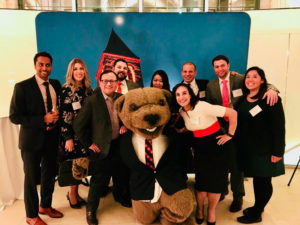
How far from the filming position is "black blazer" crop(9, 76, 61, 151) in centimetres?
188

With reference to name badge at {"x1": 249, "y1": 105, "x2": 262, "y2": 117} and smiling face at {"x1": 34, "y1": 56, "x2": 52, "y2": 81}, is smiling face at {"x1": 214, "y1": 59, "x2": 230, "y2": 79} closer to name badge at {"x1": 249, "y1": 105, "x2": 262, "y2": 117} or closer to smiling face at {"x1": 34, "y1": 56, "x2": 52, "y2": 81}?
name badge at {"x1": 249, "y1": 105, "x2": 262, "y2": 117}

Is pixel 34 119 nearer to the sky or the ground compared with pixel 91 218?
nearer to the sky

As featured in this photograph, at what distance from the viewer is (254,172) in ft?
6.45

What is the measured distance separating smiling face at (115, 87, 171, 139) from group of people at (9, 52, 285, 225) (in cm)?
18

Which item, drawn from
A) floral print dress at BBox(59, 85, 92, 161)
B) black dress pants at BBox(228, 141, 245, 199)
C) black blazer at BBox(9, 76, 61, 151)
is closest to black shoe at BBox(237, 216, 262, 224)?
black dress pants at BBox(228, 141, 245, 199)

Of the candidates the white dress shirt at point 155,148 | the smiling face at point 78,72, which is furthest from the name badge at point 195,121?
the smiling face at point 78,72

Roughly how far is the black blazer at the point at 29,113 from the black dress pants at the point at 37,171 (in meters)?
0.07

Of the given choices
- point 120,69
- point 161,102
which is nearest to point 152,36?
point 120,69

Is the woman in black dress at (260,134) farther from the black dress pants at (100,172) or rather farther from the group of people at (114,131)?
the black dress pants at (100,172)

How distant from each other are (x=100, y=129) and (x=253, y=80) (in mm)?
1388

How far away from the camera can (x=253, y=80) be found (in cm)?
189

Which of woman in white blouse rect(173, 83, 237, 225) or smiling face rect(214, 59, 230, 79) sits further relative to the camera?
smiling face rect(214, 59, 230, 79)

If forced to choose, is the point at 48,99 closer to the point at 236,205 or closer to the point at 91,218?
the point at 91,218

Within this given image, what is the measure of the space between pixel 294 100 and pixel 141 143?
2.80m
